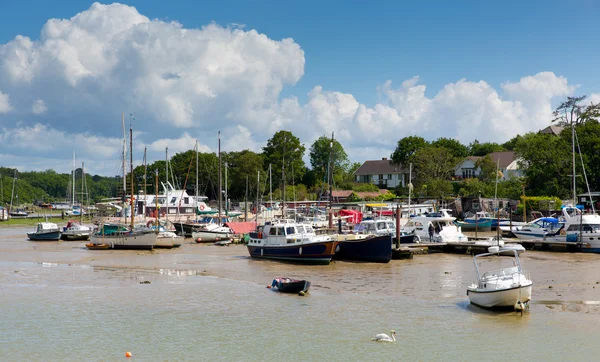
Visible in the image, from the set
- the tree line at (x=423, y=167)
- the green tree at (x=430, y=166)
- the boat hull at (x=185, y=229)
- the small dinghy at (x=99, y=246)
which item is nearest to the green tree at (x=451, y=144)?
the tree line at (x=423, y=167)

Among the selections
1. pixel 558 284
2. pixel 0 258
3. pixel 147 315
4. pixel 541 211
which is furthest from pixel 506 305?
pixel 541 211

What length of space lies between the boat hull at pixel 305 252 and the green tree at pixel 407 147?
80.2m

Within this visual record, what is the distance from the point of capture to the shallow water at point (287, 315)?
21203mm

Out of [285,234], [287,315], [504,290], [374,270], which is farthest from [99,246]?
[504,290]

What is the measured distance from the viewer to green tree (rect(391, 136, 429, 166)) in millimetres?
122188

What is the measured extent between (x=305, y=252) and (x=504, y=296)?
1874 cm

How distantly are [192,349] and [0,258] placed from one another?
37.6m

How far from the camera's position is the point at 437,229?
53688mm

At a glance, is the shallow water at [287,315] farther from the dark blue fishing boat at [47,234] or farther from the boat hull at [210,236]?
the dark blue fishing boat at [47,234]

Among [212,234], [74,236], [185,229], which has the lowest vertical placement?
[74,236]

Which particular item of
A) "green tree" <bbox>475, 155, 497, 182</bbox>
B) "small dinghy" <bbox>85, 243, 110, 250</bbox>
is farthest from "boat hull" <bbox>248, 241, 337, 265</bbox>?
"green tree" <bbox>475, 155, 497, 182</bbox>

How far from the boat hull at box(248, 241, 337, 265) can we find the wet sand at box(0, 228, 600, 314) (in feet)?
1.89

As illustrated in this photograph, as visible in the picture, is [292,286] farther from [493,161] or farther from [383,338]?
[493,161]

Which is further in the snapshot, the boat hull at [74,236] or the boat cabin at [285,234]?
the boat hull at [74,236]
